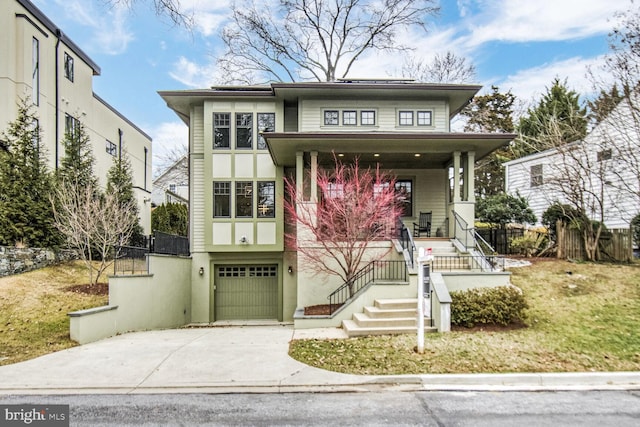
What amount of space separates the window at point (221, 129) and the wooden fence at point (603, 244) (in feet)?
41.0

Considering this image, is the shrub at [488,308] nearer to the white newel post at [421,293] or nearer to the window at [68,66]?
the white newel post at [421,293]

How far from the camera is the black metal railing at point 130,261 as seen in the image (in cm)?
1019

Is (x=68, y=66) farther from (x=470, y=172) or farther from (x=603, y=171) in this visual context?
(x=603, y=171)

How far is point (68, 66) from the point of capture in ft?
62.4

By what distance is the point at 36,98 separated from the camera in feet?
53.7

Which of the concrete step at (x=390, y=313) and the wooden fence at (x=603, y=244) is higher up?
the wooden fence at (x=603, y=244)

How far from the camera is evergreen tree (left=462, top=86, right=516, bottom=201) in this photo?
33188mm

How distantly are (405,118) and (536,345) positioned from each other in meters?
9.62

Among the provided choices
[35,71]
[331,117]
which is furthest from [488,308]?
[35,71]

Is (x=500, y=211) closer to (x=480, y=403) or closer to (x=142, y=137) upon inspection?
(x=480, y=403)

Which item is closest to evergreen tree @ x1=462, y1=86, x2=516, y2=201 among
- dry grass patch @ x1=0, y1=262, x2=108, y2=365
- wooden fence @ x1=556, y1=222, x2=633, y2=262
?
wooden fence @ x1=556, y1=222, x2=633, y2=262

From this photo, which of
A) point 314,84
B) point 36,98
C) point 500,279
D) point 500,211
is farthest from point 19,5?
point 500,211

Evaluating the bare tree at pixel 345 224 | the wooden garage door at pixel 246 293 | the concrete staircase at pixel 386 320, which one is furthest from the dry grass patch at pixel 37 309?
the concrete staircase at pixel 386 320

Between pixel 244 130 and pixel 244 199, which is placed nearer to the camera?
pixel 244 199
